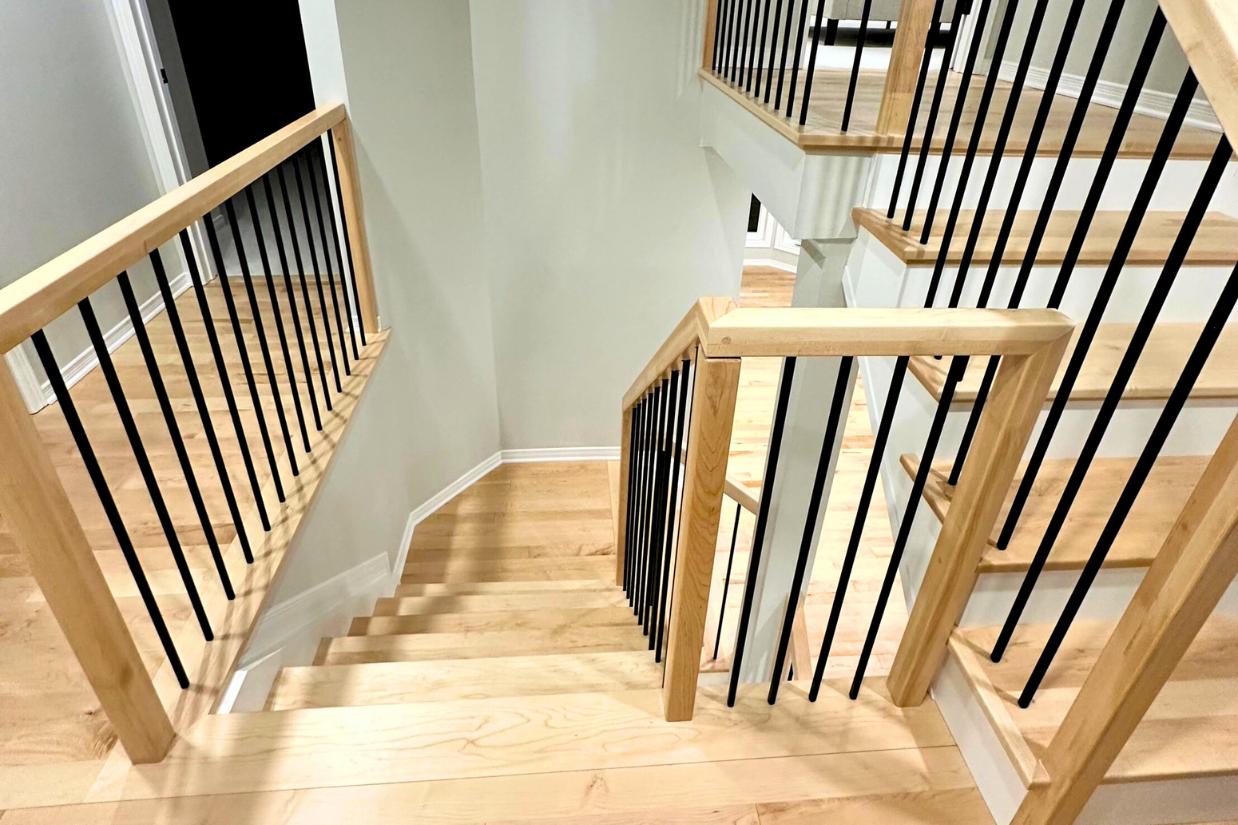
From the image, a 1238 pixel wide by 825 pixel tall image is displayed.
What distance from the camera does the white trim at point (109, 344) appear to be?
2559 mm

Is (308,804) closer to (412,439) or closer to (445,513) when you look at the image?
(412,439)

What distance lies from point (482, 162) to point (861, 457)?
9.38 feet

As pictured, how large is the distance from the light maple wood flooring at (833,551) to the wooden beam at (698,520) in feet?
5.53

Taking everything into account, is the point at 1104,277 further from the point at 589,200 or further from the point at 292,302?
the point at 589,200

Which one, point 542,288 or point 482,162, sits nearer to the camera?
point 482,162

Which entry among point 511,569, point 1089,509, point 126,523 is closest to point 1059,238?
point 1089,509

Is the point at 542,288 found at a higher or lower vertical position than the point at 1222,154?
lower

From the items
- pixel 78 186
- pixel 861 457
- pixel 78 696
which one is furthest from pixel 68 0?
pixel 861 457

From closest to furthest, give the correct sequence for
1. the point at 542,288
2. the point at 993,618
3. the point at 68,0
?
1. the point at 993,618
2. the point at 68,0
3. the point at 542,288

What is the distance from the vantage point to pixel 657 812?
48.2 inches

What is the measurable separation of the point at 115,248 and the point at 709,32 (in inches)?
110

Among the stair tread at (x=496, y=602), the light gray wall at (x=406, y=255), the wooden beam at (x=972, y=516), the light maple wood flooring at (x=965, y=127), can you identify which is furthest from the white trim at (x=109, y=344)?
the wooden beam at (x=972, y=516)

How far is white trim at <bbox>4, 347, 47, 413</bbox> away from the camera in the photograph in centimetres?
239

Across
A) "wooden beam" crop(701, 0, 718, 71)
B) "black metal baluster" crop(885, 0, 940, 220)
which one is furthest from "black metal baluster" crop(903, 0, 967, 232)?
"wooden beam" crop(701, 0, 718, 71)
